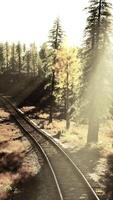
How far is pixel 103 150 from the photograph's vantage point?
2859cm

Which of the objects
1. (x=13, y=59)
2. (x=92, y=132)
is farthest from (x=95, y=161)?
(x=13, y=59)

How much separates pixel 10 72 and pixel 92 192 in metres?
130

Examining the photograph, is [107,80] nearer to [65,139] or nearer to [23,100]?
[65,139]

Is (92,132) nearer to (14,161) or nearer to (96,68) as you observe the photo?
(96,68)

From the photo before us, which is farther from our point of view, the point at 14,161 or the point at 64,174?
the point at 14,161

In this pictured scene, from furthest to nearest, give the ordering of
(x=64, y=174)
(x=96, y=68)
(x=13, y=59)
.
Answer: (x=13, y=59)
(x=96, y=68)
(x=64, y=174)

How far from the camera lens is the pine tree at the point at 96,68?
103 feet

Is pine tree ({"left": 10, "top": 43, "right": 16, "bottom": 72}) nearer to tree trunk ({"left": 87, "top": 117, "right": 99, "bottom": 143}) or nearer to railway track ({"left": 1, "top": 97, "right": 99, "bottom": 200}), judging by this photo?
railway track ({"left": 1, "top": 97, "right": 99, "bottom": 200})

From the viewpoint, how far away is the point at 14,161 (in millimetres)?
25391

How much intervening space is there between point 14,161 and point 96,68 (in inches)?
439

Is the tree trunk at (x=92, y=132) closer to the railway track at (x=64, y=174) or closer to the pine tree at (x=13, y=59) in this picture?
the railway track at (x=64, y=174)

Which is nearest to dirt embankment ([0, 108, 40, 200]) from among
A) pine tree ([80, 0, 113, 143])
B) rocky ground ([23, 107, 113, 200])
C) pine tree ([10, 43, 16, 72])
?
rocky ground ([23, 107, 113, 200])

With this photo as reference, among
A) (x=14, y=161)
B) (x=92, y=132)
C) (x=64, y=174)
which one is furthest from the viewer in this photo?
(x=92, y=132)

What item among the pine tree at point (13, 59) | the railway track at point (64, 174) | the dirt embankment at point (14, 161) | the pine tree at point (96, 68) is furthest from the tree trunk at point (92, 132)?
the pine tree at point (13, 59)
